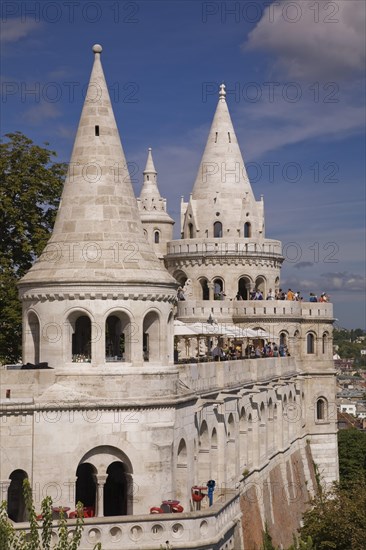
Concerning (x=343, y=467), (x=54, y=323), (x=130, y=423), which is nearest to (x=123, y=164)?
(x=54, y=323)

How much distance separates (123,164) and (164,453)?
25.8 ft

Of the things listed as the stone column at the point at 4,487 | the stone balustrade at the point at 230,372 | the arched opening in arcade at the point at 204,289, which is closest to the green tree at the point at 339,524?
the stone balustrade at the point at 230,372

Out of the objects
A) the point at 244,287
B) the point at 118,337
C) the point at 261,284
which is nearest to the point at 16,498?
the point at 118,337

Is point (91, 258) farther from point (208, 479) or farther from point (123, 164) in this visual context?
point (208, 479)

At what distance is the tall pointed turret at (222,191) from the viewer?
52.3 meters

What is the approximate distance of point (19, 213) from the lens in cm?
3647

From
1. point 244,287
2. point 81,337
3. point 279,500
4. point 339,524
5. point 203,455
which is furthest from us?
point 244,287

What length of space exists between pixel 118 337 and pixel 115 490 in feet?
14.5

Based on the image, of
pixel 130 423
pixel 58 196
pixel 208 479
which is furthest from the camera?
pixel 58 196

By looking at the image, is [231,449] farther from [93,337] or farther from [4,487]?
[4,487]

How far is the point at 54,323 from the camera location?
25891mm

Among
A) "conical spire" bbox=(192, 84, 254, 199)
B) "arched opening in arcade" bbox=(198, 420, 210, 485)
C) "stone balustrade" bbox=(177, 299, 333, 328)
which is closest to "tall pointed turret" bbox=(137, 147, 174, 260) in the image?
"conical spire" bbox=(192, 84, 254, 199)

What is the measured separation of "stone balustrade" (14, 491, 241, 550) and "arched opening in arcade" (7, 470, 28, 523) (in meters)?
2.67

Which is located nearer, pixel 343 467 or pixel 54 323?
pixel 54 323
